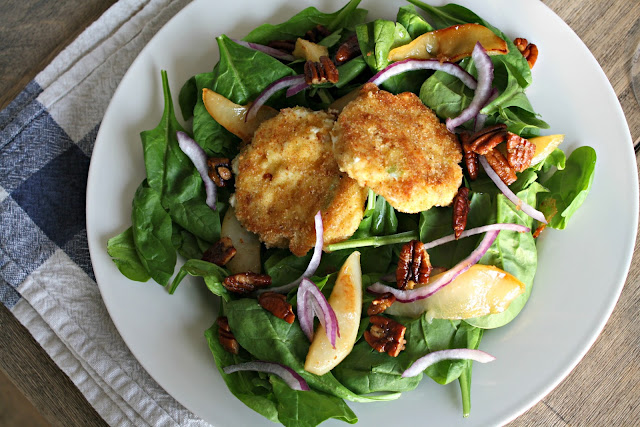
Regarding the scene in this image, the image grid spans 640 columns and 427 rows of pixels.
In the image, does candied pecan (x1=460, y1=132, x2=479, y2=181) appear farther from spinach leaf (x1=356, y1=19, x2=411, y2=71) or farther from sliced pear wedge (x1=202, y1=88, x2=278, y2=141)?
sliced pear wedge (x1=202, y1=88, x2=278, y2=141)

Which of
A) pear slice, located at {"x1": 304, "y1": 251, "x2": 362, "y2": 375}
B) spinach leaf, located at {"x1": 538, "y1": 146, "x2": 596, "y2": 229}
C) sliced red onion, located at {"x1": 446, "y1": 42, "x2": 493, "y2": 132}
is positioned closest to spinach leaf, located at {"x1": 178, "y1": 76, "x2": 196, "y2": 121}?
pear slice, located at {"x1": 304, "y1": 251, "x2": 362, "y2": 375}

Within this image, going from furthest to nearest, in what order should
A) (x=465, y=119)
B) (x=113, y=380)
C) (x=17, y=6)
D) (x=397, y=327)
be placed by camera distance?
1. (x=17, y=6)
2. (x=113, y=380)
3. (x=465, y=119)
4. (x=397, y=327)

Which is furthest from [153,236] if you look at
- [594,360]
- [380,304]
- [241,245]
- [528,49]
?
[594,360]

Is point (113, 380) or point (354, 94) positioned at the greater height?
point (354, 94)

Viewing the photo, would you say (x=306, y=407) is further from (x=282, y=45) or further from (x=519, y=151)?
(x=282, y=45)

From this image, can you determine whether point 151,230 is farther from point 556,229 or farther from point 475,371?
point 556,229

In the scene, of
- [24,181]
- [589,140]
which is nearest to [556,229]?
[589,140]
